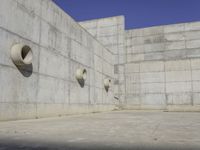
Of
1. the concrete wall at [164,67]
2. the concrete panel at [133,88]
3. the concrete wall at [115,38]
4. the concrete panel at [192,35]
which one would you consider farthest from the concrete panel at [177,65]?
the concrete wall at [115,38]

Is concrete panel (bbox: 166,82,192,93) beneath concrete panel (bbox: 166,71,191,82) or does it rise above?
beneath

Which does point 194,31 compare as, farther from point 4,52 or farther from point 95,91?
point 4,52

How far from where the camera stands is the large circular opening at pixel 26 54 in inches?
279

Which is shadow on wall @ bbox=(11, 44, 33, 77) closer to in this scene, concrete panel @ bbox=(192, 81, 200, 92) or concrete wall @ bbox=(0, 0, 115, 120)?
concrete wall @ bbox=(0, 0, 115, 120)

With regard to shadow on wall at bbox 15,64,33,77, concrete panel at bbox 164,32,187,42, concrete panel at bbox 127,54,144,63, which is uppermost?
concrete panel at bbox 164,32,187,42

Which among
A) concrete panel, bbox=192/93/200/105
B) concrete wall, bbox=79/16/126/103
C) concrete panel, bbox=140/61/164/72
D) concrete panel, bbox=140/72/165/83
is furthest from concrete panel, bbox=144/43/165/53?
concrete panel, bbox=192/93/200/105

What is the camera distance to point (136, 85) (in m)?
17.5

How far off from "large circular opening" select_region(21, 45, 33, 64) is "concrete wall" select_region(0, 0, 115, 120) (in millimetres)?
302

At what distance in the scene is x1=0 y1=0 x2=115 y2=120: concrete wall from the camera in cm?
664

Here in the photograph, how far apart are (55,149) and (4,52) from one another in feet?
14.7

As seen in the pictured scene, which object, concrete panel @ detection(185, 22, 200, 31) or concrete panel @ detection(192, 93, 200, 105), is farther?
concrete panel @ detection(185, 22, 200, 31)

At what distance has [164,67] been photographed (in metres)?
16.9

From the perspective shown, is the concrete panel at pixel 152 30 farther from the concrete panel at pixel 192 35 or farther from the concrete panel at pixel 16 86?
the concrete panel at pixel 16 86

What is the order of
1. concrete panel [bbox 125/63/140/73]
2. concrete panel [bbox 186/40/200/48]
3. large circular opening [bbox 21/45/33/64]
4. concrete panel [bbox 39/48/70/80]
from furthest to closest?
concrete panel [bbox 125/63/140/73], concrete panel [bbox 186/40/200/48], concrete panel [bbox 39/48/70/80], large circular opening [bbox 21/45/33/64]
